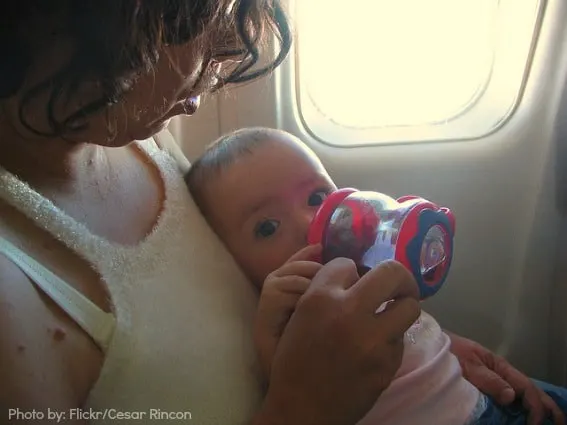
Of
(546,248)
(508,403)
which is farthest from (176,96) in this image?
(546,248)

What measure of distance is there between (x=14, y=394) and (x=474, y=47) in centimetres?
99

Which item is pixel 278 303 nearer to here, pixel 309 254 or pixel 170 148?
pixel 309 254

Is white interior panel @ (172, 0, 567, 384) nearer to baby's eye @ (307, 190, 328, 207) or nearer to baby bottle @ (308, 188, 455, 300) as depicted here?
baby's eye @ (307, 190, 328, 207)

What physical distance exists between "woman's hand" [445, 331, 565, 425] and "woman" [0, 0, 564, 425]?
0.33 meters

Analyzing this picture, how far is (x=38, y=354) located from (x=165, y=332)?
143mm

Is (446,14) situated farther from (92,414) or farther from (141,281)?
(92,414)

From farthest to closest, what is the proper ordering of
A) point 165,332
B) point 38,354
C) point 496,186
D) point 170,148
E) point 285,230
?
point 496,186, point 170,148, point 285,230, point 165,332, point 38,354

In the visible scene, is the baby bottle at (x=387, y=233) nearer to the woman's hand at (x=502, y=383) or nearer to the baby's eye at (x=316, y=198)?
the baby's eye at (x=316, y=198)

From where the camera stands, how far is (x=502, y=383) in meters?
0.94

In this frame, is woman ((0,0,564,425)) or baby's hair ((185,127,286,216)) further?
baby's hair ((185,127,286,216))

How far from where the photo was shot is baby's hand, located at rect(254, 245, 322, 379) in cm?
73

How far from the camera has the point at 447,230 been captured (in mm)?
767

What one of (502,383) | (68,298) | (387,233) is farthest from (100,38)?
(502,383)

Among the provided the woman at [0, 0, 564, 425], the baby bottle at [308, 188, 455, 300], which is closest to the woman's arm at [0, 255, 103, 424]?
the woman at [0, 0, 564, 425]
